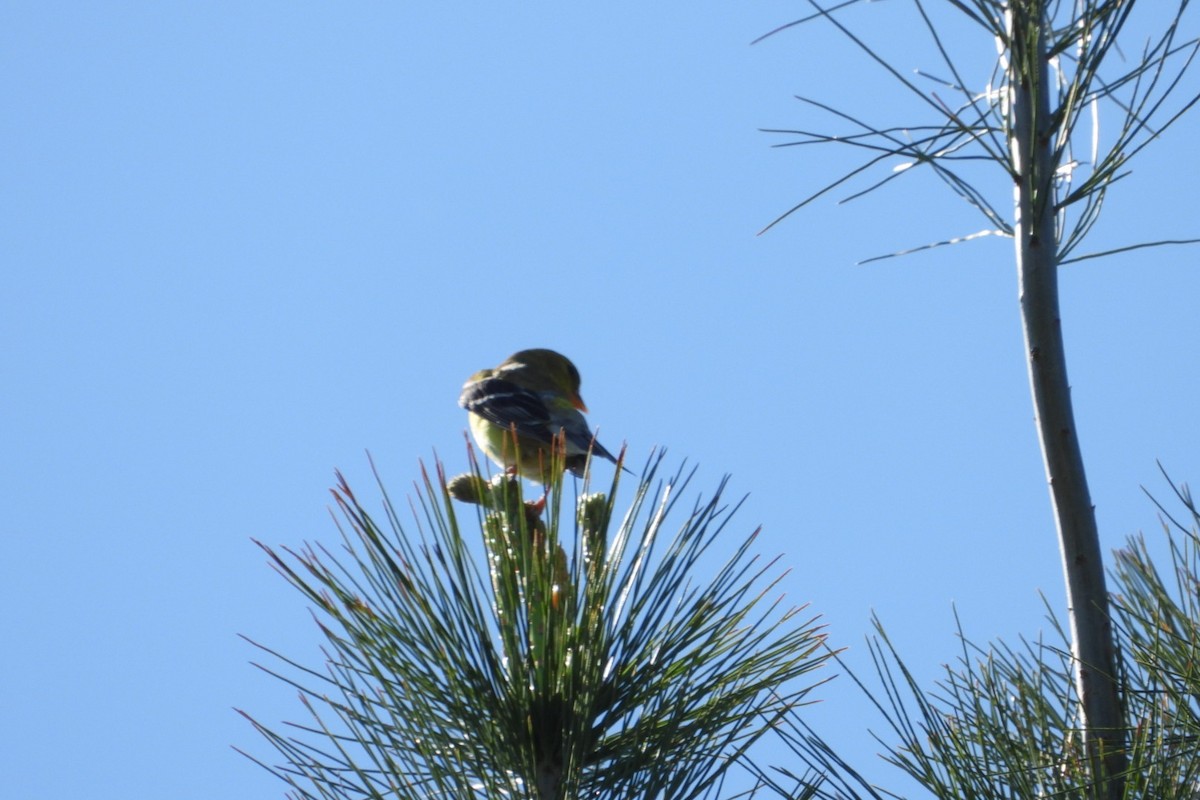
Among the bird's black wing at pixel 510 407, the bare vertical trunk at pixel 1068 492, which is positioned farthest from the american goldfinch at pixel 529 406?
the bare vertical trunk at pixel 1068 492

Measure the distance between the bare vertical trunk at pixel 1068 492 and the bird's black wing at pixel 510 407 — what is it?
497 cm

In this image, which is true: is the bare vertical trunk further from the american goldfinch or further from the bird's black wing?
the bird's black wing

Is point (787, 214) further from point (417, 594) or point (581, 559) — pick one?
point (417, 594)

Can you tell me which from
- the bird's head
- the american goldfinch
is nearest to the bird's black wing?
the american goldfinch

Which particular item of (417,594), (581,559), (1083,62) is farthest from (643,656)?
(1083,62)

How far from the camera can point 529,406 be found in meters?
7.57

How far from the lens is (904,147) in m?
2.48

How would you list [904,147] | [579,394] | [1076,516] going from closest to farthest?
[1076,516]
[904,147]
[579,394]

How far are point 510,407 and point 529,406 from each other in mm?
116

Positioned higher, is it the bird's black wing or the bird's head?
the bird's head

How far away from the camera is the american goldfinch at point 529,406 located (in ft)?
22.9

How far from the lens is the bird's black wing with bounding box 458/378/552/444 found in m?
7.32

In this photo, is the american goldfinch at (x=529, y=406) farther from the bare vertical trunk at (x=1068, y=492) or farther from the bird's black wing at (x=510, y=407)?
the bare vertical trunk at (x=1068, y=492)

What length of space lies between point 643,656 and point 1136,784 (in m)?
0.83
